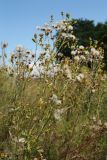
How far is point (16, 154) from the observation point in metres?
3.93

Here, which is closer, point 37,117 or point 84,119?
point 37,117

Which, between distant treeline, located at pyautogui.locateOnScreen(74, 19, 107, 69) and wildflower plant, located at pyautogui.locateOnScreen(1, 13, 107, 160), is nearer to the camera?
wildflower plant, located at pyautogui.locateOnScreen(1, 13, 107, 160)

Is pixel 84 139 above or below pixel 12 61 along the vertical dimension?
below

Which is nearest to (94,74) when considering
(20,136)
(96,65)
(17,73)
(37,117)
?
(96,65)

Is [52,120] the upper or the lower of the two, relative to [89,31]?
lower

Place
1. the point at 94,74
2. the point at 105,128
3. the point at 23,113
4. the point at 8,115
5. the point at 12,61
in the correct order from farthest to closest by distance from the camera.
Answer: the point at 94,74 → the point at 12,61 → the point at 8,115 → the point at 105,128 → the point at 23,113

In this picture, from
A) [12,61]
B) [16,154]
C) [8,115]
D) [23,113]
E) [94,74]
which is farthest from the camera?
[94,74]

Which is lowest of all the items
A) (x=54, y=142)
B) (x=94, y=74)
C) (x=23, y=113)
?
(x=54, y=142)

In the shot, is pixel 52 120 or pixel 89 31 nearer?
pixel 52 120

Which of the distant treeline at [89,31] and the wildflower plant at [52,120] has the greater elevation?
the distant treeline at [89,31]

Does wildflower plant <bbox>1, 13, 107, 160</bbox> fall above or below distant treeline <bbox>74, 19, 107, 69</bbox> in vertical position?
below

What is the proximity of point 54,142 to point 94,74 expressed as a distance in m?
1.29

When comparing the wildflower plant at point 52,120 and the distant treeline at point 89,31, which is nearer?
the wildflower plant at point 52,120

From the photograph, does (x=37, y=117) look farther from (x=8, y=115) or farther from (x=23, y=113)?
(x=8, y=115)
